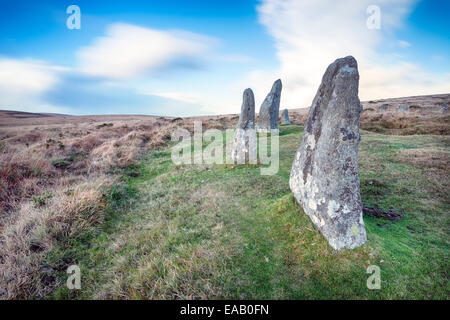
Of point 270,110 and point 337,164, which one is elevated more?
point 270,110

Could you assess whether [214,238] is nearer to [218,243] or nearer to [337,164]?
[218,243]

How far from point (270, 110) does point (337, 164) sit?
14.8m

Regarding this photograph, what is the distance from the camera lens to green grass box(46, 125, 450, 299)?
374 centimetres

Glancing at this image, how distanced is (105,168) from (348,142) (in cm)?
1176

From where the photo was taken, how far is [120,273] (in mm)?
4352

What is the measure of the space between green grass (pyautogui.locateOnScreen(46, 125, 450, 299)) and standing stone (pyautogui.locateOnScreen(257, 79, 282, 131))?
11.2 metres

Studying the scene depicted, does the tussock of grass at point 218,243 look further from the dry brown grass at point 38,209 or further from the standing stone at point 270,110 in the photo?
the standing stone at point 270,110

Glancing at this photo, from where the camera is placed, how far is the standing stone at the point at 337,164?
4.46m

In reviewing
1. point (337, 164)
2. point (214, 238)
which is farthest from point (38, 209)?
point (337, 164)

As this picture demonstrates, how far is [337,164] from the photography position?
4676 mm

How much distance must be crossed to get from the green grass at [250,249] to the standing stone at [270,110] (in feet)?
36.6

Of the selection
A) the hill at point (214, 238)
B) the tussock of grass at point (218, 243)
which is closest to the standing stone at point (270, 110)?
the hill at point (214, 238)
